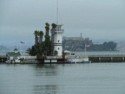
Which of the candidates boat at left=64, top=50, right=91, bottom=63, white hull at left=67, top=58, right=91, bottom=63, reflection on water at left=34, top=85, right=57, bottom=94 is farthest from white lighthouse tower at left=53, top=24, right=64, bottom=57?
reflection on water at left=34, top=85, right=57, bottom=94

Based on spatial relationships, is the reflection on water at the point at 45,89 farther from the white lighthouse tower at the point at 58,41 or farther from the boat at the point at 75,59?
the boat at the point at 75,59

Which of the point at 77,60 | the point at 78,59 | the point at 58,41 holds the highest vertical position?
the point at 58,41

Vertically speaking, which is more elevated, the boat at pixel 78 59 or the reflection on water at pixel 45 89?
the boat at pixel 78 59

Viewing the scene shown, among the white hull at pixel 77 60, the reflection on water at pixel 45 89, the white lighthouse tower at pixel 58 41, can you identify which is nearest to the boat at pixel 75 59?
the white hull at pixel 77 60

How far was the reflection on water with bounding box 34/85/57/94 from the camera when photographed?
49.7 metres

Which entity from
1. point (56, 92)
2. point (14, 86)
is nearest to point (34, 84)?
point (14, 86)

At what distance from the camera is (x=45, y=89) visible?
52406 millimetres

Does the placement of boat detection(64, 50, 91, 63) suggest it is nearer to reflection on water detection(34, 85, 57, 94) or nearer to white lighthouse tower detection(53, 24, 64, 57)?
white lighthouse tower detection(53, 24, 64, 57)

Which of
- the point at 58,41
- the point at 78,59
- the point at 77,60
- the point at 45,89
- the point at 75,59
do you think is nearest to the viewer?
the point at 45,89

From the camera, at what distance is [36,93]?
48688 millimetres

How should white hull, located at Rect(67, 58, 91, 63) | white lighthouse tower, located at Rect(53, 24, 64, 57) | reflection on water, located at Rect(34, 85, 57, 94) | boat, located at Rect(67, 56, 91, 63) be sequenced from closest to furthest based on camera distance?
reflection on water, located at Rect(34, 85, 57, 94) → white lighthouse tower, located at Rect(53, 24, 64, 57) → white hull, located at Rect(67, 58, 91, 63) → boat, located at Rect(67, 56, 91, 63)

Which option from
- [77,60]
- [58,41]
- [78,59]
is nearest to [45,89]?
[58,41]

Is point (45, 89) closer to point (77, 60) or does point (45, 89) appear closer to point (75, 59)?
point (77, 60)

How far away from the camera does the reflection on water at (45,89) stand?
49.7 meters
